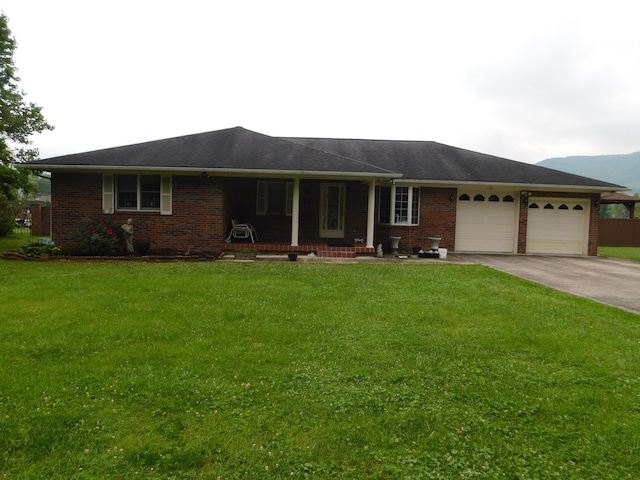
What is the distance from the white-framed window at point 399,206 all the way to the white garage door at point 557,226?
180 inches

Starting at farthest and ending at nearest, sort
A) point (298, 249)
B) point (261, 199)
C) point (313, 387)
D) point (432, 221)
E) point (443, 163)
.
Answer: point (443, 163) → point (432, 221) → point (261, 199) → point (298, 249) → point (313, 387)

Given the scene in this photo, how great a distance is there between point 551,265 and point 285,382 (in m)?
11.6

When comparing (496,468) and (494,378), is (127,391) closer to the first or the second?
(496,468)

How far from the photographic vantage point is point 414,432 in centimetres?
316

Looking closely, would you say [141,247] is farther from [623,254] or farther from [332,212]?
[623,254]

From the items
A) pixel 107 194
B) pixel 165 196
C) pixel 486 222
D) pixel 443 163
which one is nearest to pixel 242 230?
pixel 165 196

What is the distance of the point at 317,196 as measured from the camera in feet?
49.6

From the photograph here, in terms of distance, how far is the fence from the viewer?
2338 cm

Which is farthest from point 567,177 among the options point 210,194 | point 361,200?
point 210,194

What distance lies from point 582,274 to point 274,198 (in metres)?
9.87

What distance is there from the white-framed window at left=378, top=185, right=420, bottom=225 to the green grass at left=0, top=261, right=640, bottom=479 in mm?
8553

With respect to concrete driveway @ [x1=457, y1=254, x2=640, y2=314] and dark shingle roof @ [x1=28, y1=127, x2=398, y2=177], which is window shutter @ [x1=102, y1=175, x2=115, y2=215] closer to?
dark shingle roof @ [x1=28, y1=127, x2=398, y2=177]

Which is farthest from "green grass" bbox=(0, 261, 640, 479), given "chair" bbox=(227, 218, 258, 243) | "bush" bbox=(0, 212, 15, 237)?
"bush" bbox=(0, 212, 15, 237)

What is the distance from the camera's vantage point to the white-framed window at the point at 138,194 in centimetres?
1317
